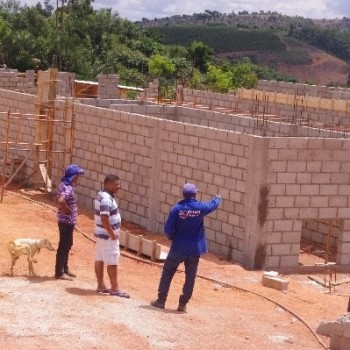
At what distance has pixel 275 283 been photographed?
1189 centimetres

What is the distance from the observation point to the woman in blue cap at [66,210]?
9.88m

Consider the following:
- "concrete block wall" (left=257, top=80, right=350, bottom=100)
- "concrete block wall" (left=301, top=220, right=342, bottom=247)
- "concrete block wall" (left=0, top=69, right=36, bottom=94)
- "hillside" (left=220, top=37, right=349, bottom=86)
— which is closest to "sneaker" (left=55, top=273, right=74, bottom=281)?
"concrete block wall" (left=301, top=220, right=342, bottom=247)

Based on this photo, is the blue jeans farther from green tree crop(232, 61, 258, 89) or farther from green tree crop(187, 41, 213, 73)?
green tree crop(187, 41, 213, 73)

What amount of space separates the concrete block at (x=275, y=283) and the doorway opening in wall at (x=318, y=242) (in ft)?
7.57

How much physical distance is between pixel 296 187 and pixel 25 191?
23.2ft

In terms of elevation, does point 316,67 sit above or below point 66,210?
above

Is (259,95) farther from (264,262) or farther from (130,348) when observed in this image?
(130,348)

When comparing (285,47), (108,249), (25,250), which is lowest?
(25,250)

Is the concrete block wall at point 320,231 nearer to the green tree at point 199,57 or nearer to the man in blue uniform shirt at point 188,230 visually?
the man in blue uniform shirt at point 188,230

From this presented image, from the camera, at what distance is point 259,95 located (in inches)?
883

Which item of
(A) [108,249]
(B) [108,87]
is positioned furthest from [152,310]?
(B) [108,87]

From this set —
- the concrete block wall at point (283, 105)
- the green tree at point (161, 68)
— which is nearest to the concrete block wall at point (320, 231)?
the concrete block wall at point (283, 105)

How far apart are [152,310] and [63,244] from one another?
4.91 feet

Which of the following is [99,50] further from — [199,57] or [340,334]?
[340,334]
